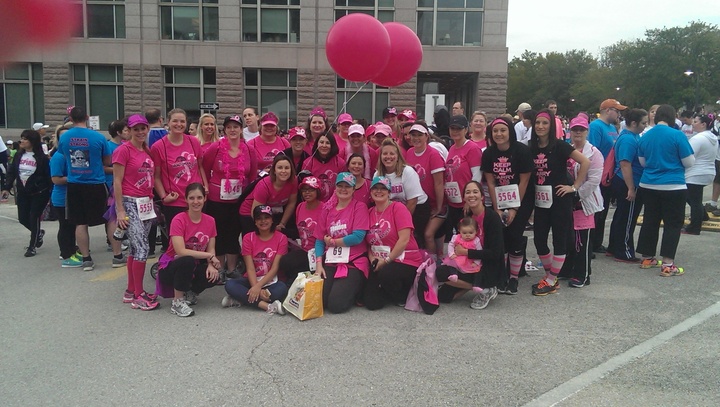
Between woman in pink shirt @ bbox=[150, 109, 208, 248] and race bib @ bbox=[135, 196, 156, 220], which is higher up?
woman in pink shirt @ bbox=[150, 109, 208, 248]

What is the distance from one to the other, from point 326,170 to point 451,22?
1722 cm

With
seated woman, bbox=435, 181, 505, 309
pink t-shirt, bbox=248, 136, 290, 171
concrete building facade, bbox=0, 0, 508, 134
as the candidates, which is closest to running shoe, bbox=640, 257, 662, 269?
seated woman, bbox=435, 181, 505, 309

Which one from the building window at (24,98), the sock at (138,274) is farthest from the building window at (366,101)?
the sock at (138,274)

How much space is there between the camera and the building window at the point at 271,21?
70.3 feet

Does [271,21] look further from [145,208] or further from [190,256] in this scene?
[190,256]

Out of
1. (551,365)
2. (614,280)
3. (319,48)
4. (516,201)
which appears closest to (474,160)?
(516,201)

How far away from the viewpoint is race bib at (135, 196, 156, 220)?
5.10 meters

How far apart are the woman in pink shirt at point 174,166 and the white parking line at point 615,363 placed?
3.86m

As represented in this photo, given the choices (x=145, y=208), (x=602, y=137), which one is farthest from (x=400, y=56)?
(x=145, y=208)

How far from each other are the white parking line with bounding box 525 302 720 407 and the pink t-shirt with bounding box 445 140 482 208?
2.29 metres

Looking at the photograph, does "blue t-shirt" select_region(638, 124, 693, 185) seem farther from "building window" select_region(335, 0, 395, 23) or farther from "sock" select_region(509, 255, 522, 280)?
"building window" select_region(335, 0, 395, 23)

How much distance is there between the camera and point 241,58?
21.4 meters

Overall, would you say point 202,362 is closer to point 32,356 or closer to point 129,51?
point 32,356

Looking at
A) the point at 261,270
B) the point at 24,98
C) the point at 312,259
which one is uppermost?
the point at 24,98
